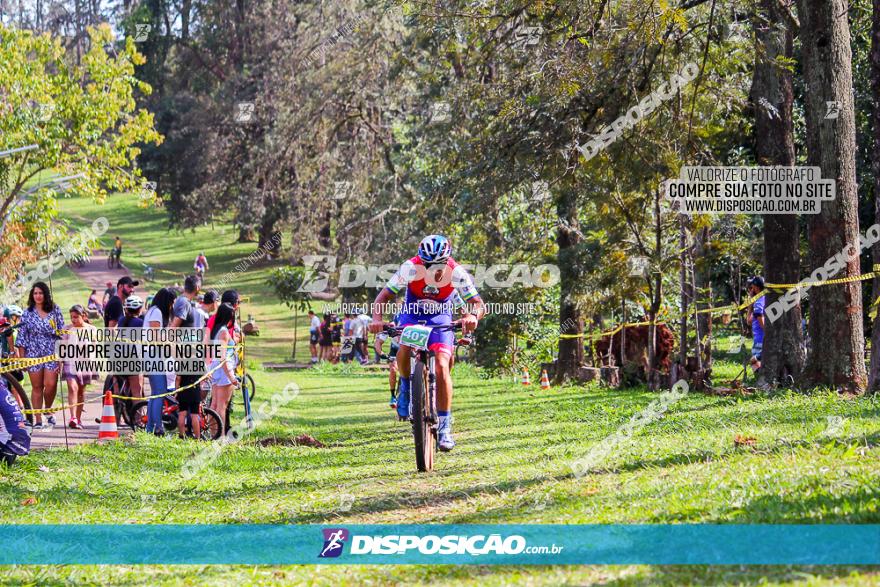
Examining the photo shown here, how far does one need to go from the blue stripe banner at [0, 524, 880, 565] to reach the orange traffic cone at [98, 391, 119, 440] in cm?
637

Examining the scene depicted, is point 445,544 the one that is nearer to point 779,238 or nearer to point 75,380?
point 75,380

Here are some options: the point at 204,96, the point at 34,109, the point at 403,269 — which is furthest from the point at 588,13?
the point at 204,96

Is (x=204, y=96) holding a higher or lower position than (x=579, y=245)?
higher

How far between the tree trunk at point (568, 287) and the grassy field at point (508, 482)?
4110 millimetres

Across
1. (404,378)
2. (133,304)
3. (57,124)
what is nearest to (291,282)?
(57,124)

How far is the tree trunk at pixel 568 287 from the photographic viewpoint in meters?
22.1

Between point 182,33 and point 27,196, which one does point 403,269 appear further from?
point 182,33

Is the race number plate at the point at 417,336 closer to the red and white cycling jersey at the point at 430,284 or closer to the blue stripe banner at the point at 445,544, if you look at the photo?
the red and white cycling jersey at the point at 430,284

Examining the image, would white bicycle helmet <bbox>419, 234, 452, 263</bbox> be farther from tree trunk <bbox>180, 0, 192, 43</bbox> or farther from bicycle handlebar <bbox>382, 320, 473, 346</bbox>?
tree trunk <bbox>180, 0, 192, 43</bbox>

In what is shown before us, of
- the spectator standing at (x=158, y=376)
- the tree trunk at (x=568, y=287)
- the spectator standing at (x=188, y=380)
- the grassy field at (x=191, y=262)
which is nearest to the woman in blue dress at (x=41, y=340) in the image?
the spectator standing at (x=158, y=376)

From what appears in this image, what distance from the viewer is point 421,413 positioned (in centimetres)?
1041

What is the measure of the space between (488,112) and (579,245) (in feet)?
12.2

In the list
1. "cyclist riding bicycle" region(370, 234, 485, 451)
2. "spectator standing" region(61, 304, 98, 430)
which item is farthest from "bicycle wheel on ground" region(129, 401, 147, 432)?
"cyclist riding bicycle" region(370, 234, 485, 451)

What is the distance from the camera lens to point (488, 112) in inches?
787
